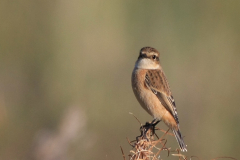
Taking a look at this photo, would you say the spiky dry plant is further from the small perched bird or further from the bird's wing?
the bird's wing

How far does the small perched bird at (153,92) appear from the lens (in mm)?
5906

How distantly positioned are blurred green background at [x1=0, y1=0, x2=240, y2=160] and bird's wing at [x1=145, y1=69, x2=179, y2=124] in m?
2.45

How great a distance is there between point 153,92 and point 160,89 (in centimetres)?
14

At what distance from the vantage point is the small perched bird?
5.91 meters

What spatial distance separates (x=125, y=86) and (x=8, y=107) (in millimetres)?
2721

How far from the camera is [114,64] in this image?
32.1 feet

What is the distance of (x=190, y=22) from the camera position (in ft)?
31.6

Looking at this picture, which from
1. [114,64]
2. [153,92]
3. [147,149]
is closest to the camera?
[147,149]

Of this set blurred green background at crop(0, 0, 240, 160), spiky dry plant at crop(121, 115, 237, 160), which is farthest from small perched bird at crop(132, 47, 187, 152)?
blurred green background at crop(0, 0, 240, 160)

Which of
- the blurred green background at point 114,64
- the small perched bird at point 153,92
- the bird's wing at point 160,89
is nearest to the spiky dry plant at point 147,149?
the small perched bird at point 153,92

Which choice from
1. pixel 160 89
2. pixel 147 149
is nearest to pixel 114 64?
pixel 160 89

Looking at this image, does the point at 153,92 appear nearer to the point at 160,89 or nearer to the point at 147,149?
the point at 160,89

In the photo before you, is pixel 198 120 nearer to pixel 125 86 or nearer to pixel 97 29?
pixel 125 86

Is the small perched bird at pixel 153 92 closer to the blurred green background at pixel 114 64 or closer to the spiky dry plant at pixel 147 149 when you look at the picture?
the spiky dry plant at pixel 147 149
